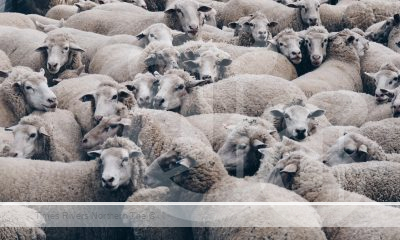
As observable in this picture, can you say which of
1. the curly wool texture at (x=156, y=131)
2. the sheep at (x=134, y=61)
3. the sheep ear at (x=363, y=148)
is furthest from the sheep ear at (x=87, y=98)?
the sheep ear at (x=363, y=148)

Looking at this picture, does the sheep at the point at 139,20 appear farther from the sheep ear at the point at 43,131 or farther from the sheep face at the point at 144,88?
the sheep ear at the point at 43,131

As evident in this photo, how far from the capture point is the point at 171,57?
9156mm

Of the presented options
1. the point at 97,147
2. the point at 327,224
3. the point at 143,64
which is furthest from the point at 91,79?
the point at 327,224

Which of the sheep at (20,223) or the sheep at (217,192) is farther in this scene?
the sheep at (20,223)

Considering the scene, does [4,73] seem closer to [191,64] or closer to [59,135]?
[59,135]

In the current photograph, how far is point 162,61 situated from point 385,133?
2552mm

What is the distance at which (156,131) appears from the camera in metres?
7.22

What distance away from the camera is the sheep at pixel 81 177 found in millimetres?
6398

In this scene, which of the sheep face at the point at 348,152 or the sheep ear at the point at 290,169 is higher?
the sheep ear at the point at 290,169

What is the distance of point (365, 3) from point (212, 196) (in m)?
6.52

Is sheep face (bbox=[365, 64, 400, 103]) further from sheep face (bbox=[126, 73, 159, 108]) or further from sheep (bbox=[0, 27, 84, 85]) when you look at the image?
sheep (bbox=[0, 27, 84, 85])

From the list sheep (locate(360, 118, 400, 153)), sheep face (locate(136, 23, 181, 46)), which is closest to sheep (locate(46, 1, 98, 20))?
sheep face (locate(136, 23, 181, 46))

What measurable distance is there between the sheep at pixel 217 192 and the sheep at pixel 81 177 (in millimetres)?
258

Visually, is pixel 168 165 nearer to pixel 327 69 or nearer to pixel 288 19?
pixel 327 69
